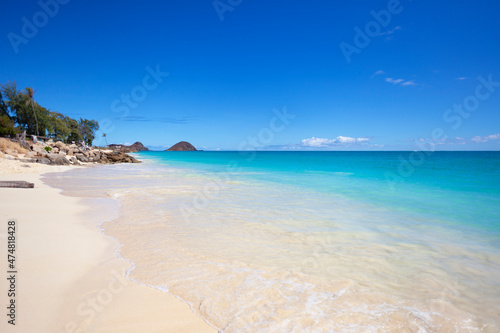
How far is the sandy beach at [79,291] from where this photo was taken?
2.72m

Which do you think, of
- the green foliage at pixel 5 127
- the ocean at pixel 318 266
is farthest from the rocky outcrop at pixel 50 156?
the ocean at pixel 318 266

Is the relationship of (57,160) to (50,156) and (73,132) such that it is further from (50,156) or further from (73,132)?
(73,132)

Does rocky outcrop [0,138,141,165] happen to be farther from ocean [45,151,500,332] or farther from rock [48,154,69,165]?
ocean [45,151,500,332]

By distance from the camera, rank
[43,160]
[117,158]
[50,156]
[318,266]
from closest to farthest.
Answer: [318,266], [43,160], [50,156], [117,158]

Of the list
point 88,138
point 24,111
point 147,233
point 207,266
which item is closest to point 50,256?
point 147,233

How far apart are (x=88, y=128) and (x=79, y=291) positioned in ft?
356

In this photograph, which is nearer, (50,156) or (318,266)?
(318,266)

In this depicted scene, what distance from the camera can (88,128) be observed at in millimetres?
92938

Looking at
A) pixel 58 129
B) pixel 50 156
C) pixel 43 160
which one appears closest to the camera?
pixel 43 160

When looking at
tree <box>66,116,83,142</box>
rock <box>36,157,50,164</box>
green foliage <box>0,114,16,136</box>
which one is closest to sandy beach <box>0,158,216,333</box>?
rock <box>36,157,50,164</box>

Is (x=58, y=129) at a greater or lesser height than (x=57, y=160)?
greater

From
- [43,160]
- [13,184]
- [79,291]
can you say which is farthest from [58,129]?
[79,291]

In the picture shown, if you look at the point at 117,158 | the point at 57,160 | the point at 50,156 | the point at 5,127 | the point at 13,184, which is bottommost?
the point at 13,184

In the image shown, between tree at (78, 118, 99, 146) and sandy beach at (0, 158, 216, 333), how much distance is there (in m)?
103
